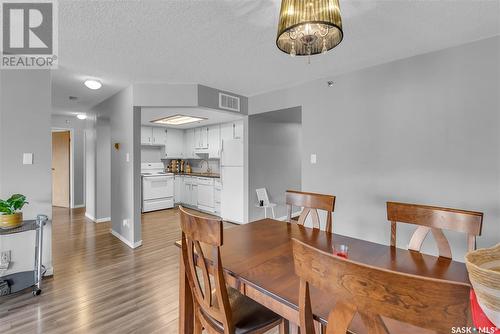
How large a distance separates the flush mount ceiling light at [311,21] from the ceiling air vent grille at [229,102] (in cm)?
231

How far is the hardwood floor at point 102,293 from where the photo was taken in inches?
70.9

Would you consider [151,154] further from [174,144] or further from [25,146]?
[25,146]

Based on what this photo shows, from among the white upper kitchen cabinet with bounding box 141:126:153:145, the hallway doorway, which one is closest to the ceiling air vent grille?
the white upper kitchen cabinet with bounding box 141:126:153:145

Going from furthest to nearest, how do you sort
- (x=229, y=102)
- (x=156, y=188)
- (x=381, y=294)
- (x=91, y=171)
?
1. (x=156, y=188)
2. (x=91, y=171)
3. (x=229, y=102)
4. (x=381, y=294)

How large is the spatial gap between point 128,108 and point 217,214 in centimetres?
290

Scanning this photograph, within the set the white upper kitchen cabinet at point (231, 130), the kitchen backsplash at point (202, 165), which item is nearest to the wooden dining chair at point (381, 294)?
the white upper kitchen cabinet at point (231, 130)

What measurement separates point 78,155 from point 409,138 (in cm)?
670

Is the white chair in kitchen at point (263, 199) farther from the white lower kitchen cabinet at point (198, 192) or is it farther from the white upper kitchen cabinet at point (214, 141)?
the white upper kitchen cabinet at point (214, 141)

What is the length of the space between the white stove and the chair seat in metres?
4.64

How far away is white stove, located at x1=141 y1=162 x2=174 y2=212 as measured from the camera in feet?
17.8

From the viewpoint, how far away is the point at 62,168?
19.9 feet

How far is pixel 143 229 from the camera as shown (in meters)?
4.22

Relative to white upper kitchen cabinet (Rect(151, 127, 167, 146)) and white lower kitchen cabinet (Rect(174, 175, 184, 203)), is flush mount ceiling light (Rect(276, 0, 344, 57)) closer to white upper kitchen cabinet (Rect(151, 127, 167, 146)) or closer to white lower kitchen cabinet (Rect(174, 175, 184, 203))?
white upper kitchen cabinet (Rect(151, 127, 167, 146))

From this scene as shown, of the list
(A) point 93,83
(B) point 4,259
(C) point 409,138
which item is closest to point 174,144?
(A) point 93,83
